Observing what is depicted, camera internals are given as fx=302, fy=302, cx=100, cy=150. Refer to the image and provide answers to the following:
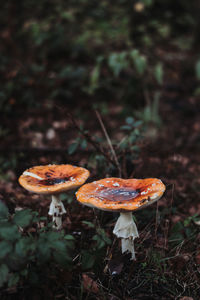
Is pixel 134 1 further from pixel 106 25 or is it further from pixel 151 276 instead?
pixel 151 276

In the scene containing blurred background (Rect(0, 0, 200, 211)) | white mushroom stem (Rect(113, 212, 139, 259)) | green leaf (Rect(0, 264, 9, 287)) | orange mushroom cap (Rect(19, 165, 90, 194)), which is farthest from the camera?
blurred background (Rect(0, 0, 200, 211))

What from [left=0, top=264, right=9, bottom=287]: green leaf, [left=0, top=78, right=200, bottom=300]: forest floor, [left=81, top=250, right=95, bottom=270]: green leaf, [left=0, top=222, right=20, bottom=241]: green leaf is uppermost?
[left=0, top=222, right=20, bottom=241]: green leaf

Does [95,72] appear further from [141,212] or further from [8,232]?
[8,232]

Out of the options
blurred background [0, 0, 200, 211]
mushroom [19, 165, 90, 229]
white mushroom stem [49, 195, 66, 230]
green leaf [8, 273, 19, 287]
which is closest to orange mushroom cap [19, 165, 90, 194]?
mushroom [19, 165, 90, 229]

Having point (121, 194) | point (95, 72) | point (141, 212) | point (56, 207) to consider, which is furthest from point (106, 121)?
point (121, 194)

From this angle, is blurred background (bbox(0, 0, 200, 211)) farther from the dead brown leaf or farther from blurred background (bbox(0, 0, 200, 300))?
the dead brown leaf

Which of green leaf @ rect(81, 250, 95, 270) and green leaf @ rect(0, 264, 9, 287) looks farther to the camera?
green leaf @ rect(81, 250, 95, 270)

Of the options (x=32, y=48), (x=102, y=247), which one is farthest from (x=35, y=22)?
(x=102, y=247)

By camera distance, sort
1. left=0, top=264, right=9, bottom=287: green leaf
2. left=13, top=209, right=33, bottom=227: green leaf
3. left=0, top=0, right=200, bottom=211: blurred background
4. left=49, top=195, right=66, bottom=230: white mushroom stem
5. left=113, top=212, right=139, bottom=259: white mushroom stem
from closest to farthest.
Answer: left=0, top=264, right=9, bottom=287: green leaf → left=13, top=209, right=33, bottom=227: green leaf → left=113, top=212, right=139, bottom=259: white mushroom stem → left=49, top=195, right=66, bottom=230: white mushroom stem → left=0, top=0, right=200, bottom=211: blurred background
